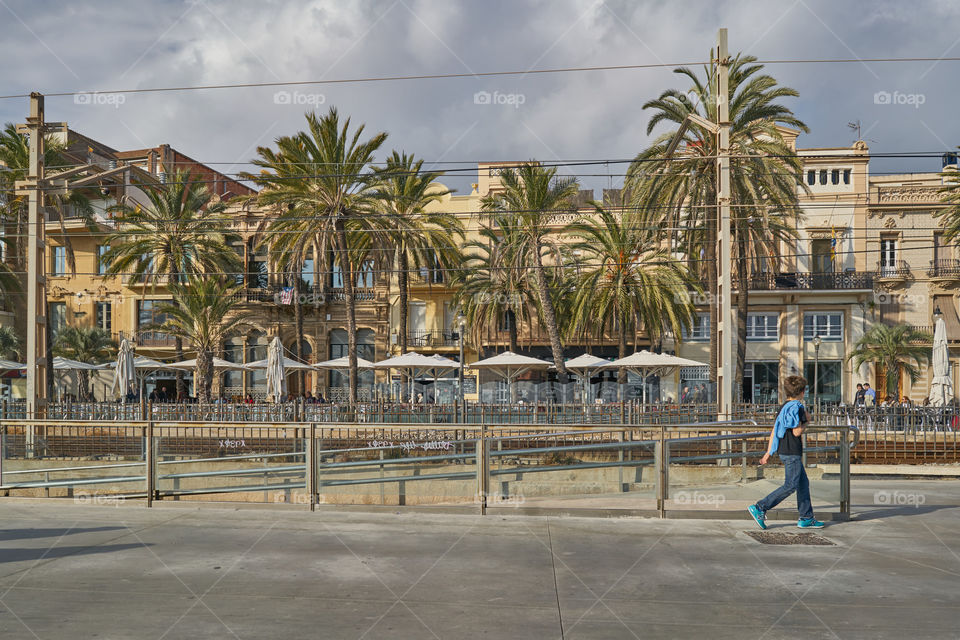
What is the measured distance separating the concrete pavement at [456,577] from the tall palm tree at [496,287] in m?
28.2

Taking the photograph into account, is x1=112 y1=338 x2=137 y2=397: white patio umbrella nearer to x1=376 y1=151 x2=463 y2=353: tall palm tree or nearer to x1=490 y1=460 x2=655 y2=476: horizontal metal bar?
x1=376 y1=151 x2=463 y2=353: tall palm tree

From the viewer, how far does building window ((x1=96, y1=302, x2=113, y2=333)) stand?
1918 inches

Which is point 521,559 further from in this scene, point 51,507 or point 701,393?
point 701,393

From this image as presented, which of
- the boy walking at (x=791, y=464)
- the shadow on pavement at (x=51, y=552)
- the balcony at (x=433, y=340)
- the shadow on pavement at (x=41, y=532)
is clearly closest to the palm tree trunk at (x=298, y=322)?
the balcony at (x=433, y=340)

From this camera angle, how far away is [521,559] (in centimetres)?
748

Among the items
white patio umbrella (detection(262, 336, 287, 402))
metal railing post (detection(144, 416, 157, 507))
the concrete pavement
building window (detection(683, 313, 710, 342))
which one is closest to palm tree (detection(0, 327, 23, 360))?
white patio umbrella (detection(262, 336, 287, 402))

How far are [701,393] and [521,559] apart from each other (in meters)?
34.4

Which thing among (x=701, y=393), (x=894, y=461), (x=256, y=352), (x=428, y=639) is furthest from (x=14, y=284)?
(x=428, y=639)

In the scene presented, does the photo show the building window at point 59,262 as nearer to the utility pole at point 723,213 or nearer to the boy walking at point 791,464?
the utility pole at point 723,213

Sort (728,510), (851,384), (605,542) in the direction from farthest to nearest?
(851,384), (728,510), (605,542)

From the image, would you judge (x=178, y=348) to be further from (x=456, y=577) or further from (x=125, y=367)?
(x=456, y=577)

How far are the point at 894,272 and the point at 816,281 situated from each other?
4.05m

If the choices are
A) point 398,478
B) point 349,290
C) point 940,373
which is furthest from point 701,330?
point 398,478

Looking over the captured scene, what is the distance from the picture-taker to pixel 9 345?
41.4 m
